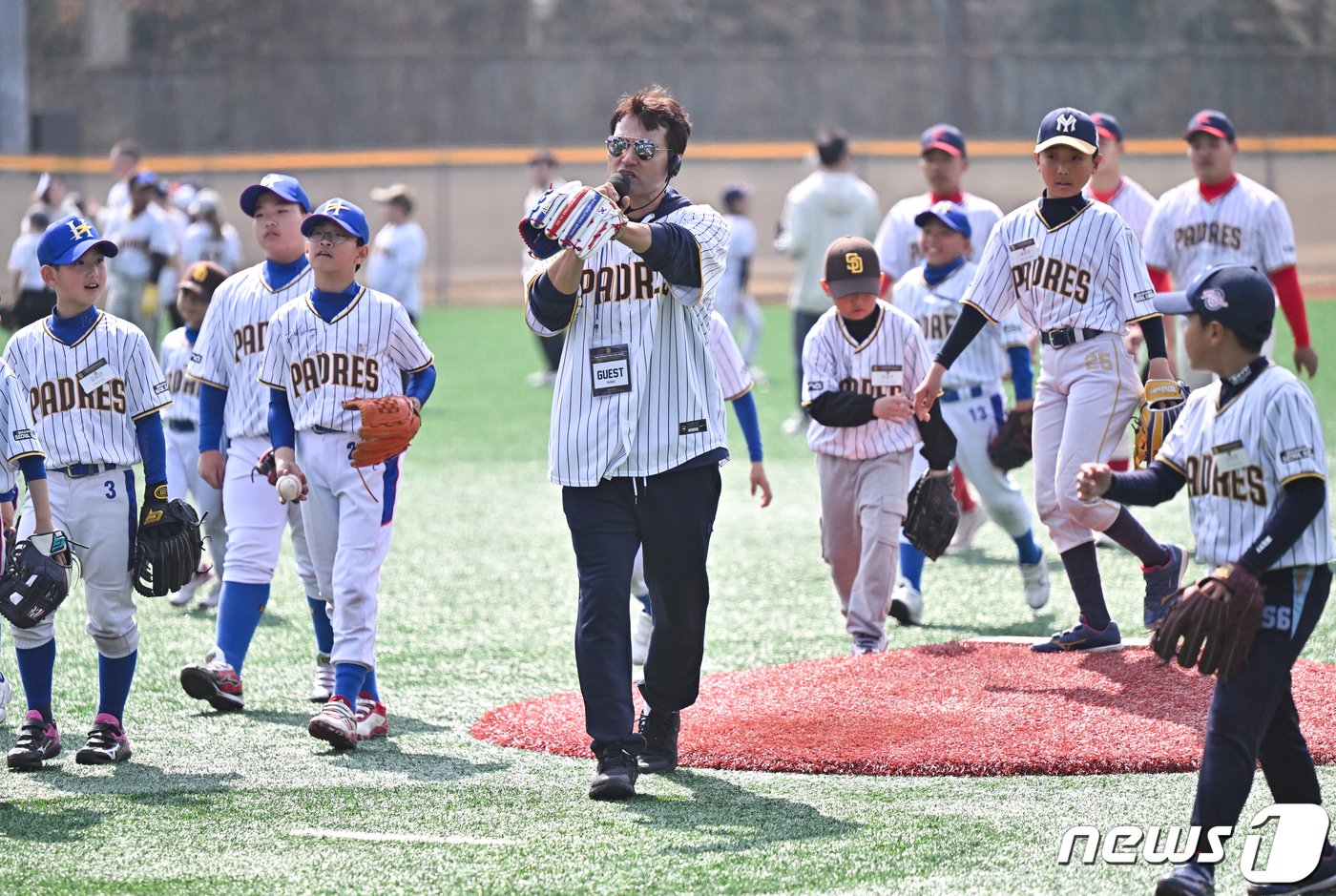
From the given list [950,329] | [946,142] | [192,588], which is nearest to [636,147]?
[950,329]

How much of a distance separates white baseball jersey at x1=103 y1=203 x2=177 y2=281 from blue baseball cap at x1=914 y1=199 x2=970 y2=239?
11.5 metres

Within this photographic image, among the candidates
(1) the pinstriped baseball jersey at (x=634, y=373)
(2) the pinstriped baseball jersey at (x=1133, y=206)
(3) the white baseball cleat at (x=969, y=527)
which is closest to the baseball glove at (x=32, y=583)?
(1) the pinstriped baseball jersey at (x=634, y=373)

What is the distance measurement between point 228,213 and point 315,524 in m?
27.3

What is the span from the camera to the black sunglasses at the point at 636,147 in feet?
16.6

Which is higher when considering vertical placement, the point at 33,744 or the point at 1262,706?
the point at 1262,706

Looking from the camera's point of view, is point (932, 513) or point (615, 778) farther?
point (932, 513)

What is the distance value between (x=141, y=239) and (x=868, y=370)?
12.5m

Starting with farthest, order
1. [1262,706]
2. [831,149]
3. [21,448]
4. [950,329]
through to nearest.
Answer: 1. [831,149]
2. [950,329]
3. [21,448]
4. [1262,706]

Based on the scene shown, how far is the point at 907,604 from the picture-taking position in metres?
7.86

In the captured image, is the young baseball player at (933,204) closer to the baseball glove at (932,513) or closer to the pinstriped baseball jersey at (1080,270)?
the baseball glove at (932,513)

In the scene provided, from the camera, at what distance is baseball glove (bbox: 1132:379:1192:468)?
591 cm

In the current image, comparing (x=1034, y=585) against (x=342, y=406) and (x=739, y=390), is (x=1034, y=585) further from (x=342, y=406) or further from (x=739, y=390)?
(x=342, y=406)

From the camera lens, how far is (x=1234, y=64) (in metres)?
34.7

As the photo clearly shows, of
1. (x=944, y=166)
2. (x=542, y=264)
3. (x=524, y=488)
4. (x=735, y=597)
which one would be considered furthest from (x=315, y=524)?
(x=524, y=488)
